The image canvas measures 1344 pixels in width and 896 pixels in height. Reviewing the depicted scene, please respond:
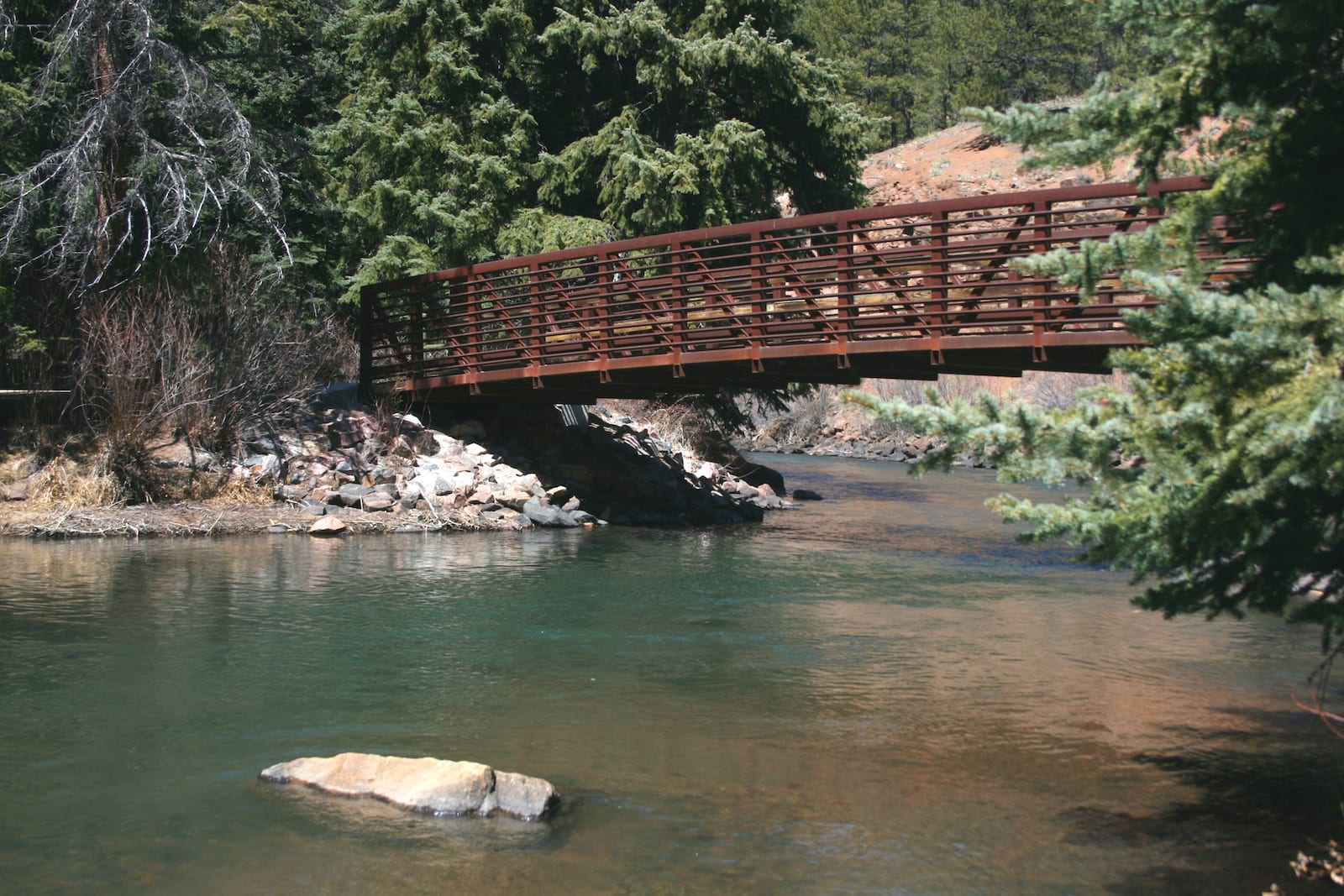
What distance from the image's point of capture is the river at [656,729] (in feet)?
18.2

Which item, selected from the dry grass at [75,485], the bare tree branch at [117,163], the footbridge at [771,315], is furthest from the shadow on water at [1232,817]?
the bare tree branch at [117,163]

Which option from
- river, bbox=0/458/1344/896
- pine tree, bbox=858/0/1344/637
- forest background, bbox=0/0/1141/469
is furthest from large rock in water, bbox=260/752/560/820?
forest background, bbox=0/0/1141/469

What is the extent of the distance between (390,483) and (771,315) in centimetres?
577

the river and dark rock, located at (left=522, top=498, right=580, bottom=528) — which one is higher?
dark rock, located at (left=522, top=498, right=580, bottom=528)

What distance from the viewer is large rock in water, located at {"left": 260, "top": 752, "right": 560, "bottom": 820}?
6012 mm

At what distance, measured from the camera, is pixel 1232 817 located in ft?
20.4

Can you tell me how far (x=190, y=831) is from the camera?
5.75 metres

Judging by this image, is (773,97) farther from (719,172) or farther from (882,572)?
Result: (882,572)

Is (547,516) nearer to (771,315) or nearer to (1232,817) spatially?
(771,315)

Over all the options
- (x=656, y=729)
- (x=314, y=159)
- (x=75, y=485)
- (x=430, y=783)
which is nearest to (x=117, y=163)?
(x=314, y=159)

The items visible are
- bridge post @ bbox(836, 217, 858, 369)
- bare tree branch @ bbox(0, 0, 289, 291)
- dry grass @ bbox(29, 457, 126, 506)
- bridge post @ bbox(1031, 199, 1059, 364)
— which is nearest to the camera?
bridge post @ bbox(1031, 199, 1059, 364)

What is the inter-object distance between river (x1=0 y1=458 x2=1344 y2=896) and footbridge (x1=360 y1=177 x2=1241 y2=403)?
2485mm

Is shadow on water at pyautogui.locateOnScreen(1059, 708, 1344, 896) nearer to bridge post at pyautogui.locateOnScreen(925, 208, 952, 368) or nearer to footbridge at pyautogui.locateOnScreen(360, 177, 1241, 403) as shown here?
footbridge at pyautogui.locateOnScreen(360, 177, 1241, 403)

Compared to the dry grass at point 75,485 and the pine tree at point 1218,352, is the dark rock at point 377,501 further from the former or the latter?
the pine tree at point 1218,352
